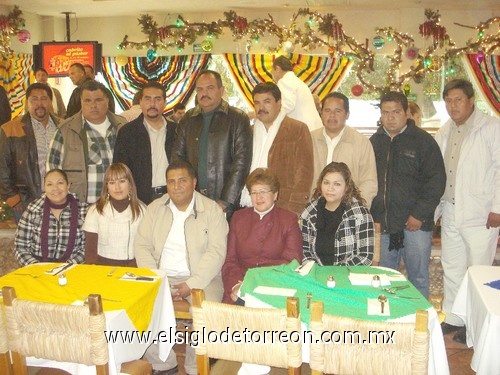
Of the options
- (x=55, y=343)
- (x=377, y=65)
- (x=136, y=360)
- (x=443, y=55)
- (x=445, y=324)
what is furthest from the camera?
(x=377, y=65)

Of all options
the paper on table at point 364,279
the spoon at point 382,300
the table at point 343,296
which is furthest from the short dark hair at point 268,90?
the spoon at point 382,300

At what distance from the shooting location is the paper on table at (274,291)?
2.35 meters

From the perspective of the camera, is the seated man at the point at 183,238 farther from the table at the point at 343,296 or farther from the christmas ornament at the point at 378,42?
the christmas ornament at the point at 378,42

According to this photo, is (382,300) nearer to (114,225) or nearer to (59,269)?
(59,269)

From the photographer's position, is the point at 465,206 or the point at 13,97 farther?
the point at 13,97

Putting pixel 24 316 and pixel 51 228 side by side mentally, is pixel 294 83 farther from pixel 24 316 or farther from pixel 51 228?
pixel 24 316

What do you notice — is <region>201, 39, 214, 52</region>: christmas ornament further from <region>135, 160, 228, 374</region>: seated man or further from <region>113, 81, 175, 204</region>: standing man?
<region>135, 160, 228, 374</region>: seated man

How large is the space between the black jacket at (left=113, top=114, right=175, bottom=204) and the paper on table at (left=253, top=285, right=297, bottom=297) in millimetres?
1536

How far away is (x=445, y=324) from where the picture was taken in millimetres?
3596

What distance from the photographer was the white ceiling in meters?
7.63

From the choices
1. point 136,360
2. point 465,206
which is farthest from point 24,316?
point 465,206

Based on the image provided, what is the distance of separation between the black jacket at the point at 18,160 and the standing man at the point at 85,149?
0.53 m

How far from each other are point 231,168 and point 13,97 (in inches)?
243

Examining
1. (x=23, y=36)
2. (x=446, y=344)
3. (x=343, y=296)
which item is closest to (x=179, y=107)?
(x=23, y=36)
